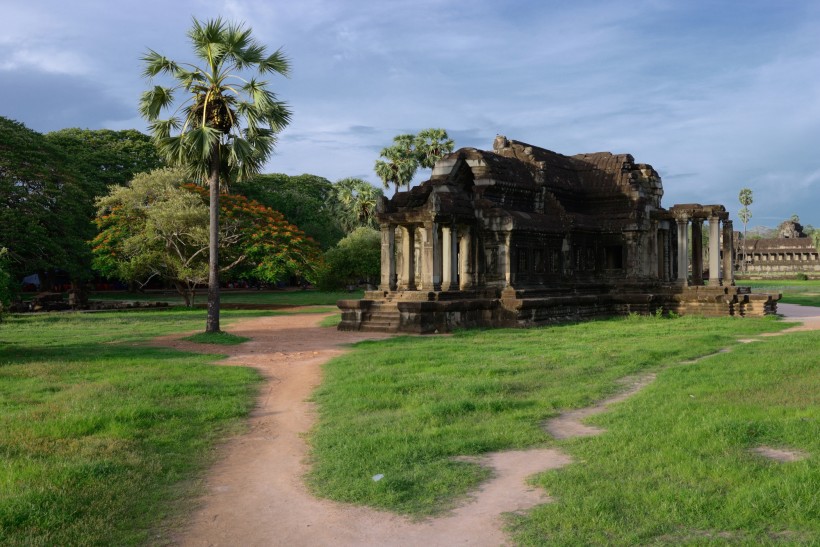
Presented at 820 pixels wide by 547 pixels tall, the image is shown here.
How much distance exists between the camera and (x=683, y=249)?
83.6ft

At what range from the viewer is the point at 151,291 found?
51844 mm

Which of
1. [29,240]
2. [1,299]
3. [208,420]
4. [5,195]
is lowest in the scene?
[208,420]

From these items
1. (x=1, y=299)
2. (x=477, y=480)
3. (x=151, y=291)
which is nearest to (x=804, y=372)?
(x=477, y=480)

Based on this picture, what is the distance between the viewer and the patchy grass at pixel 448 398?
5801 mm

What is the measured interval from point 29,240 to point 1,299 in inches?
631

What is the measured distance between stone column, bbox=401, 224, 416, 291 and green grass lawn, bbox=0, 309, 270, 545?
8.16m

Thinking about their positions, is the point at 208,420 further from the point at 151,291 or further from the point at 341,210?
the point at 341,210

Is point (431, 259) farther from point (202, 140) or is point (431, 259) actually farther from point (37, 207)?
point (37, 207)

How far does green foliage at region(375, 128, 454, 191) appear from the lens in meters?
45.1

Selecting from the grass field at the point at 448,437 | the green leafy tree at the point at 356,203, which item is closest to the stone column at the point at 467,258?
the grass field at the point at 448,437

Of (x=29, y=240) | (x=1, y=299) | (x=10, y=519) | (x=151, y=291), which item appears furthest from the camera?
(x=151, y=291)

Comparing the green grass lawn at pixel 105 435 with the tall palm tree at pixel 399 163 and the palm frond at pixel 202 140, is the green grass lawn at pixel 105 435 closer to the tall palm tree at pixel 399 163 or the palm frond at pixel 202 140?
the palm frond at pixel 202 140

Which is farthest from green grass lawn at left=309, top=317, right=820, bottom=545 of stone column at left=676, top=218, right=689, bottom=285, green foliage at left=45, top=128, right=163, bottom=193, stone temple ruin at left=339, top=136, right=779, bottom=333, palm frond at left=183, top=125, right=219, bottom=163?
green foliage at left=45, top=128, right=163, bottom=193

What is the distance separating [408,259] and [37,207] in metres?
17.8
